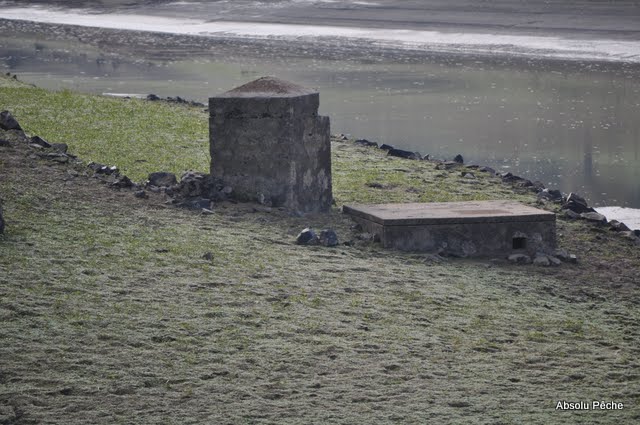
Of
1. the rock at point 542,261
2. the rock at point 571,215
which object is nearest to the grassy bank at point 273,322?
the rock at point 542,261

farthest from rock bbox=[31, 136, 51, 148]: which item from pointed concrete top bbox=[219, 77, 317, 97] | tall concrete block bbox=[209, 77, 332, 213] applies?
pointed concrete top bbox=[219, 77, 317, 97]

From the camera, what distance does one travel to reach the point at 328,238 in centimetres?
961

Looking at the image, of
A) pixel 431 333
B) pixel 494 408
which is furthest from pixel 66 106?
pixel 494 408

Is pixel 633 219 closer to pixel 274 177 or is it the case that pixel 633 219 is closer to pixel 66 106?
pixel 274 177

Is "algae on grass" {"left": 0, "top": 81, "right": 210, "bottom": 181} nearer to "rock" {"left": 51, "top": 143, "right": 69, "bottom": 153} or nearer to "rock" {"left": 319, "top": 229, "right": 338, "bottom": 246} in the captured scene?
"rock" {"left": 51, "top": 143, "right": 69, "bottom": 153}

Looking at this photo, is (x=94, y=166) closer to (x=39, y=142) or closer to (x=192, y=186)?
(x=39, y=142)

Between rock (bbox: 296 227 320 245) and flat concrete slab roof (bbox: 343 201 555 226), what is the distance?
0.50 meters

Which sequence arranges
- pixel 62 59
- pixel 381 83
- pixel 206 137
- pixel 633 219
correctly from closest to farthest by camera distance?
pixel 633 219 → pixel 206 137 → pixel 381 83 → pixel 62 59

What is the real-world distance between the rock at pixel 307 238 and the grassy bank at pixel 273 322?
0.12 metres

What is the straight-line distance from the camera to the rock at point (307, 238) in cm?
959

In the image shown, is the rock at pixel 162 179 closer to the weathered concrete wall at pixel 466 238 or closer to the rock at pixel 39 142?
the rock at pixel 39 142

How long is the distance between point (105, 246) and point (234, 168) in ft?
7.18

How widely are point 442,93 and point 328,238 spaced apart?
49.3 feet

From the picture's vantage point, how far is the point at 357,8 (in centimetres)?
4050
